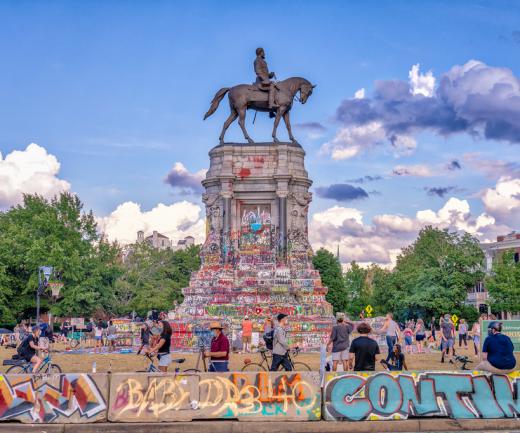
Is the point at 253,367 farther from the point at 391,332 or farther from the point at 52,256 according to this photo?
the point at 52,256

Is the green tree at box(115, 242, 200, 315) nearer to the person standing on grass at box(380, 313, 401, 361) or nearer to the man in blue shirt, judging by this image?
the person standing on grass at box(380, 313, 401, 361)

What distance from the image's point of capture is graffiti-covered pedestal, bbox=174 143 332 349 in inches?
1725

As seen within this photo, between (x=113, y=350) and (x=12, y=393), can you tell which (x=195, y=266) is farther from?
(x=12, y=393)

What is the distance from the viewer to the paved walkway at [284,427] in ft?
55.2

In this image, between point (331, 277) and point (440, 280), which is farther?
point (331, 277)

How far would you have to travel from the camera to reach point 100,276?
7638 centimetres

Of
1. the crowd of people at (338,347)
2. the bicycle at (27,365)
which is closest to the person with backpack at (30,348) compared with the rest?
the crowd of people at (338,347)

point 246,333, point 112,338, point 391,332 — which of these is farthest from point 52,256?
point 391,332

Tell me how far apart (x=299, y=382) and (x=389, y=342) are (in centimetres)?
1107

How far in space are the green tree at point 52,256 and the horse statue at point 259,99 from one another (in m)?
28.6

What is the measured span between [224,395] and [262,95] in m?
32.6

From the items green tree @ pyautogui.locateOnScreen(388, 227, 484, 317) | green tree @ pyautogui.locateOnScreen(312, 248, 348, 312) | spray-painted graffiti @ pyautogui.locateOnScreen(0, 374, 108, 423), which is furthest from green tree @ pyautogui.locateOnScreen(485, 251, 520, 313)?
spray-painted graffiti @ pyautogui.locateOnScreen(0, 374, 108, 423)

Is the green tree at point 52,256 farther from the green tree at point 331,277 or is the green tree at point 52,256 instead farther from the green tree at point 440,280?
the green tree at point 331,277

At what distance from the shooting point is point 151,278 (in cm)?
9650
